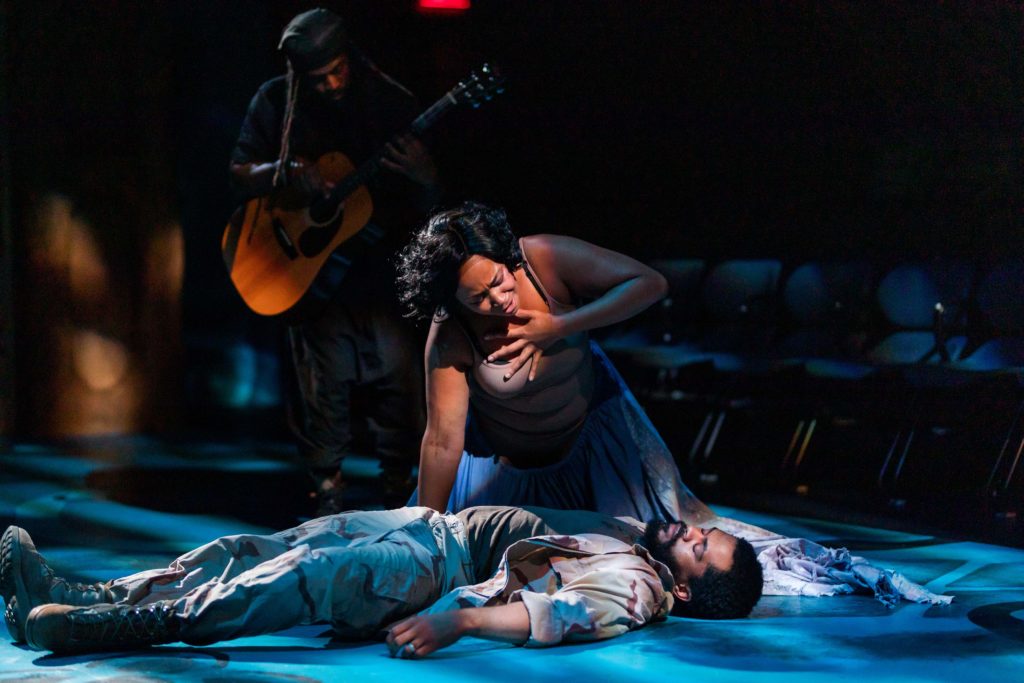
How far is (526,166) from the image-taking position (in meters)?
5.62

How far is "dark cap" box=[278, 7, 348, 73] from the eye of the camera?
4.60 m

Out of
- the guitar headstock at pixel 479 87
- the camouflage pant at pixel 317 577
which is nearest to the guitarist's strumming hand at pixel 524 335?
the camouflage pant at pixel 317 577

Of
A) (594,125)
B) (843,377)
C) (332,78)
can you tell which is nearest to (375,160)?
(332,78)

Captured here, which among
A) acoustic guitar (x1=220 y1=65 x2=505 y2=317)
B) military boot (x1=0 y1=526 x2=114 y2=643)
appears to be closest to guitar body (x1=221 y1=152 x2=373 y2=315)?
acoustic guitar (x1=220 y1=65 x2=505 y2=317)

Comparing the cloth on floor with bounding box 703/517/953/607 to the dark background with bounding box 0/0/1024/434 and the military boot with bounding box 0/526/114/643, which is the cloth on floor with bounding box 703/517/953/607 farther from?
the dark background with bounding box 0/0/1024/434

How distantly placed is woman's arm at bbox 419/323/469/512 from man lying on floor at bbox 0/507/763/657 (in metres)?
0.21

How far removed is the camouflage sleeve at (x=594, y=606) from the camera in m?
2.67

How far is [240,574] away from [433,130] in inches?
122

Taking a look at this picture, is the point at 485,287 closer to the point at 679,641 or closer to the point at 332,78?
the point at 679,641

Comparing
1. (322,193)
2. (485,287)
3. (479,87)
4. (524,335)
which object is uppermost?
(479,87)

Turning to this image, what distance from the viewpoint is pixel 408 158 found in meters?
4.49

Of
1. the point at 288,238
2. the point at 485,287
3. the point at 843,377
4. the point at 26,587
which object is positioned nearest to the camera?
the point at 26,587

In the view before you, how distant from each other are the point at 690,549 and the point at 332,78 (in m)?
2.56

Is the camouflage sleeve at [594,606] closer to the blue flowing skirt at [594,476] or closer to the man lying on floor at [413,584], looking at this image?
the man lying on floor at [413,584]
